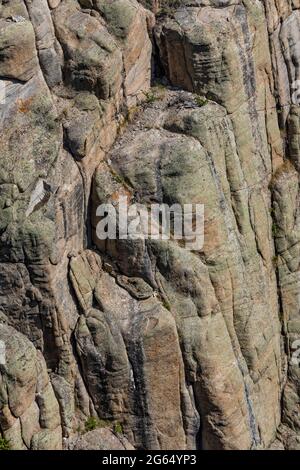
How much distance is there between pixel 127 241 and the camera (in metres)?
21.8

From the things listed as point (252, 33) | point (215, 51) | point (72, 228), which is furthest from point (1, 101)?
point (252, 33)

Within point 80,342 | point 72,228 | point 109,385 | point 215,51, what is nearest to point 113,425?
point 109,385

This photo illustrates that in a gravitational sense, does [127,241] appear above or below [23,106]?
below

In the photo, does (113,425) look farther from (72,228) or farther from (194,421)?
(72,228)

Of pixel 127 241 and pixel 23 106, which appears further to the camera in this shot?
pixel 127 241

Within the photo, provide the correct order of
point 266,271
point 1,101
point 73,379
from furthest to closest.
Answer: point 266,271 < point 73,379 < point 1,101

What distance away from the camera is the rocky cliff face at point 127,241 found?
21.2m

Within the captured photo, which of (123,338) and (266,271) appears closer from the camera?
(123,338)

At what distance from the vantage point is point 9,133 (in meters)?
21.1

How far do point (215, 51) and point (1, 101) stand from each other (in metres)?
6.98

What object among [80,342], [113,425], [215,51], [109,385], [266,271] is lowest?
[113,425]

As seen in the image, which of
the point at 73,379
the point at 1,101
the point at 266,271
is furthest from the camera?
the point at 266,271

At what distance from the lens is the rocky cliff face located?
69.5 feet

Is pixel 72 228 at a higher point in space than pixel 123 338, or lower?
higher
